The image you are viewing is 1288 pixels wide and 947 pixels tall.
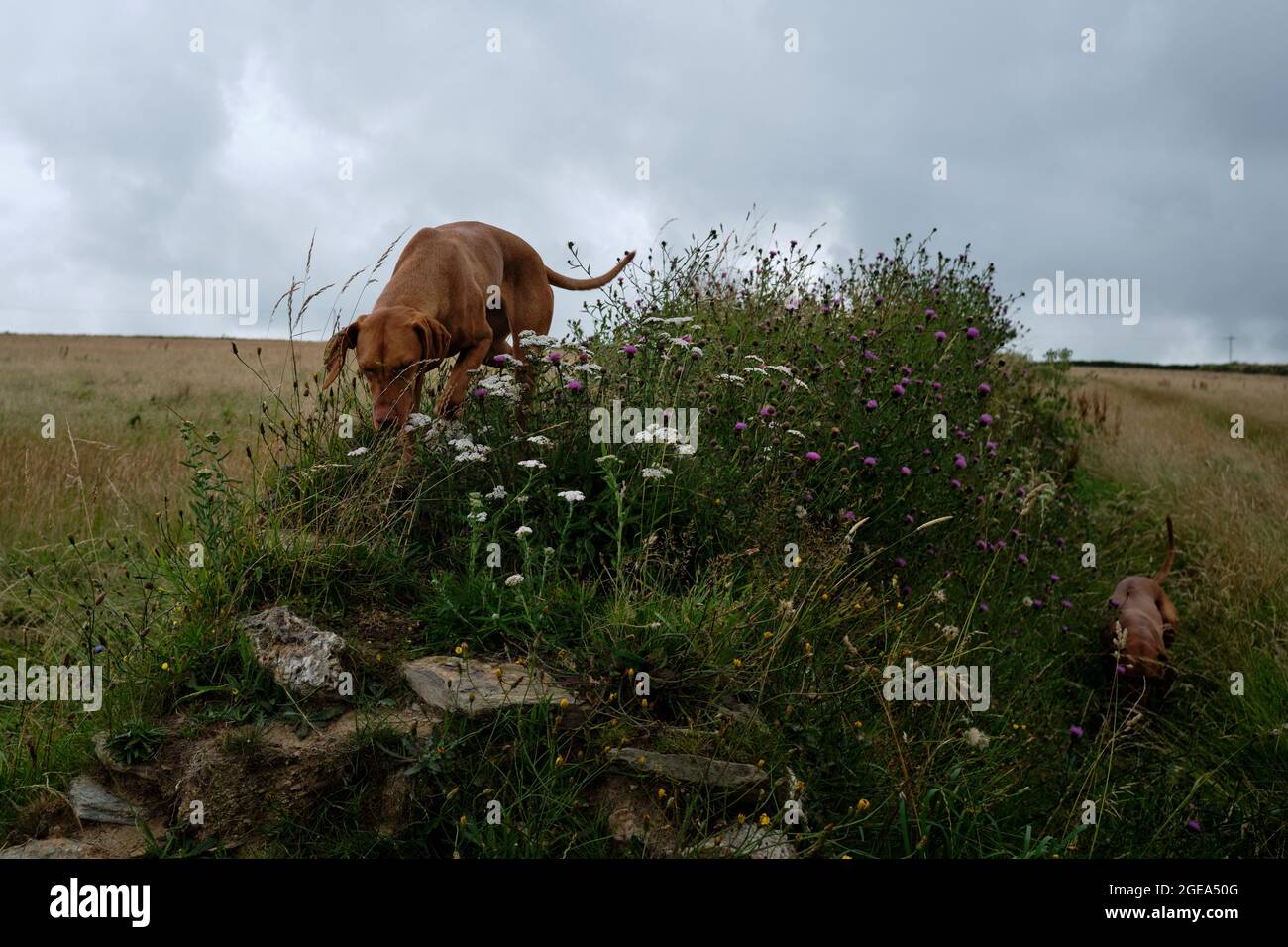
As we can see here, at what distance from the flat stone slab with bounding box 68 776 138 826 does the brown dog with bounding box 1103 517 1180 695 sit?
5334mm

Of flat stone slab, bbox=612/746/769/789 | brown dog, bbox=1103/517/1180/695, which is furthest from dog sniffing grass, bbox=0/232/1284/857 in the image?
brown dog, bbox=1103/517/1180/695

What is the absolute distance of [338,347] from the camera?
16.3ft

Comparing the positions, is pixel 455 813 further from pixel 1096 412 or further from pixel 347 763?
pixel 1096 412

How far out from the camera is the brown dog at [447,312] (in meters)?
4.86

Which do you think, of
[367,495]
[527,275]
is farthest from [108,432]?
[367,495]

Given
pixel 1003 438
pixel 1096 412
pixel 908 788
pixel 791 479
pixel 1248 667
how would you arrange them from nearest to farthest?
pixel 908 788 → pixel 791 479 → pixel 1248 667 → pixel 1003 438 → pixel 1096 412

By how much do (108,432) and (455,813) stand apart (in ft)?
29.0

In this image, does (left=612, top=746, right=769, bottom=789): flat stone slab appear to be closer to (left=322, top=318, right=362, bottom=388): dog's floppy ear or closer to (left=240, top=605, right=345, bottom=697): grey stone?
(left=240, top=605, right=345, bottom=697): grey stone

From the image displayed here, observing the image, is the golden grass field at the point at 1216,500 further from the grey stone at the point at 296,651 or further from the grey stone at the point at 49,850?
the grey stone at the point at 49,850

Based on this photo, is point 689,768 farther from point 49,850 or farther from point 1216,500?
point 1216,500

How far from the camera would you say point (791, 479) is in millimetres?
4766

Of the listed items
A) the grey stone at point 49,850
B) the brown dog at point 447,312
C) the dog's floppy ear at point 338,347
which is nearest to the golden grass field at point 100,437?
the dog's floppy ear at point 338,347

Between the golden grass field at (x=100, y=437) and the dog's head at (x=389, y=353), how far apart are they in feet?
1.28
